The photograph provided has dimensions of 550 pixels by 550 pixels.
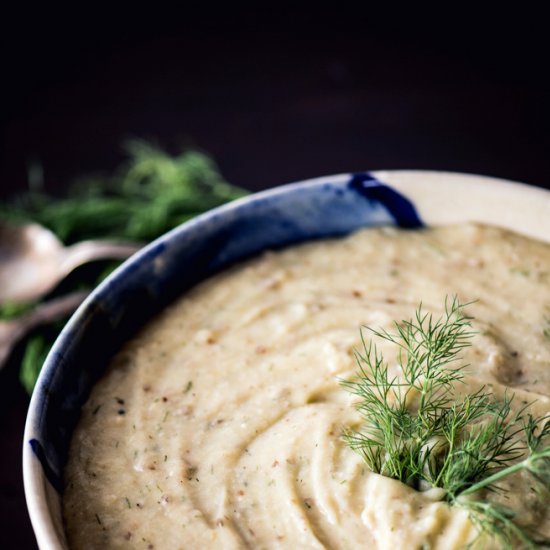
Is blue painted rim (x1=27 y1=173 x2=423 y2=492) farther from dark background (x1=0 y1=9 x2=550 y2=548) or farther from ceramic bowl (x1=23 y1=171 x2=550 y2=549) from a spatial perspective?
dark background (x1=0 y1=9 x2=550 y2=548)

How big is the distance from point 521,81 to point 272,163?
4.11ft

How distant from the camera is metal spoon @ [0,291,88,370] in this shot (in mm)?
3043

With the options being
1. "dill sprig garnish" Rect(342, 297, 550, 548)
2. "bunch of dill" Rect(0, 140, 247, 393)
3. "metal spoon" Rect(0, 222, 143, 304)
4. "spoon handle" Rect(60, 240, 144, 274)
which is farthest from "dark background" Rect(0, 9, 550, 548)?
"dill sprig garnish" Rect(342, 297, 550, 548)

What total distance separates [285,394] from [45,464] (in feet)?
2.07

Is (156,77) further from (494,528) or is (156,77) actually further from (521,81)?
(494,528)

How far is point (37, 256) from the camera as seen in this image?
134 inches

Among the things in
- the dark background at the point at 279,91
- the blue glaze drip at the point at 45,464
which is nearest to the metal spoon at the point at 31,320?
the dark background at the point at 279,91

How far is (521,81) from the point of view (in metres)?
4.16

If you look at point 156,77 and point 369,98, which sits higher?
point 156,77

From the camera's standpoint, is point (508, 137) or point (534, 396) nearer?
point (534, 396)

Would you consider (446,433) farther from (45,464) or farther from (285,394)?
(45,464)

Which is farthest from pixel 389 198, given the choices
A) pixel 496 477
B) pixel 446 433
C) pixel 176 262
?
pixel 496 477

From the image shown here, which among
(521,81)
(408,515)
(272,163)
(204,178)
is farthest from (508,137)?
(408,515)

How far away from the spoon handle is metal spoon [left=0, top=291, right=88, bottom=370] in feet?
0.45
